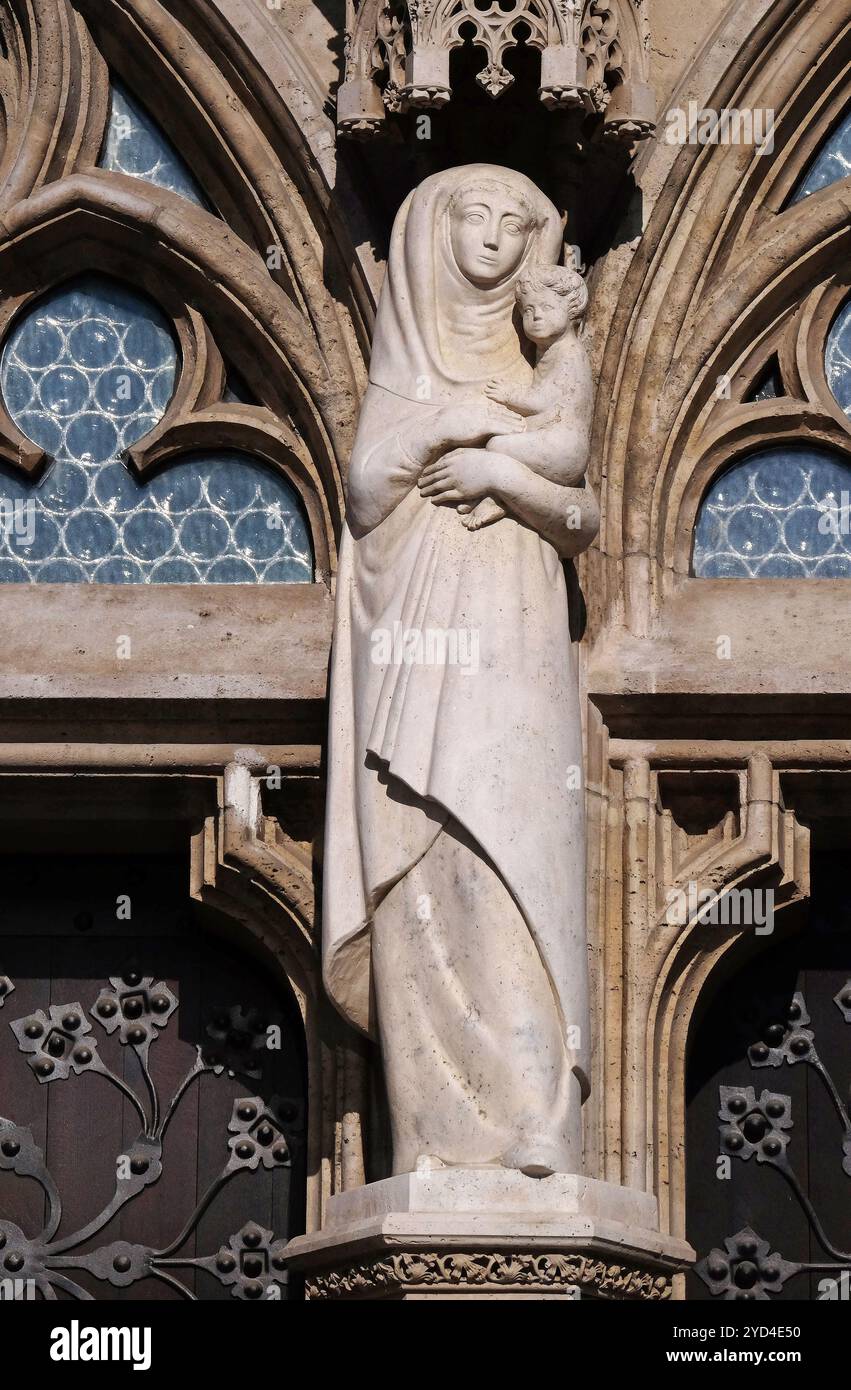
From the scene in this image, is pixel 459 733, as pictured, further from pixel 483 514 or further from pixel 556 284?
pixel 556 284

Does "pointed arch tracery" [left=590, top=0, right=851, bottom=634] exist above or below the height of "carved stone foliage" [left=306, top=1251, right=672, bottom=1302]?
above

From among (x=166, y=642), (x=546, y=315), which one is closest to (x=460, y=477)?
(x=546, y=315)

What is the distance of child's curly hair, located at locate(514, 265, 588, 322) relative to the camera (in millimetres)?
7344

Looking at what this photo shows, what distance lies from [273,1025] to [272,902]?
36 cm

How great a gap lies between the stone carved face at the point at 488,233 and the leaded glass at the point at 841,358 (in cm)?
101

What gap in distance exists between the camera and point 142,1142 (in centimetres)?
782

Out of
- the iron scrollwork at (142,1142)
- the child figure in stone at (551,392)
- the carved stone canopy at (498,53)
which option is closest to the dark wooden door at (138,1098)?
the iron scrollwork at (142,1142)

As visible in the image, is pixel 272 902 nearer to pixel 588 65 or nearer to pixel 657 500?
pixel 657 500

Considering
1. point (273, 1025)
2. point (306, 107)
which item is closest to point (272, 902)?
point (273, 1025)

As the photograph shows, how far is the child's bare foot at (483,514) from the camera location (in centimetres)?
720

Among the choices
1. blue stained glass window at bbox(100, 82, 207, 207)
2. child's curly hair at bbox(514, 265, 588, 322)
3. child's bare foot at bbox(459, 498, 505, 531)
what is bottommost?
child's bare foot at bbox(459, 498, 505, 531)

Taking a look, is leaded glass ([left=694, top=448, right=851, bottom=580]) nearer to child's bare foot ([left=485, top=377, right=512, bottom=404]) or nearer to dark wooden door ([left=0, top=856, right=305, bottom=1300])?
child's bare foot ([left=485, top=377, right=512, bottom=404])

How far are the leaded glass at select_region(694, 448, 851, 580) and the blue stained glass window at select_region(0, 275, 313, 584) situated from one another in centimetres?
90

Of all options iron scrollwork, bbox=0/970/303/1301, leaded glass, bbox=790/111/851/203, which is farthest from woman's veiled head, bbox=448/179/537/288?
iron scrollwork, bbox=0/970/303/1301
